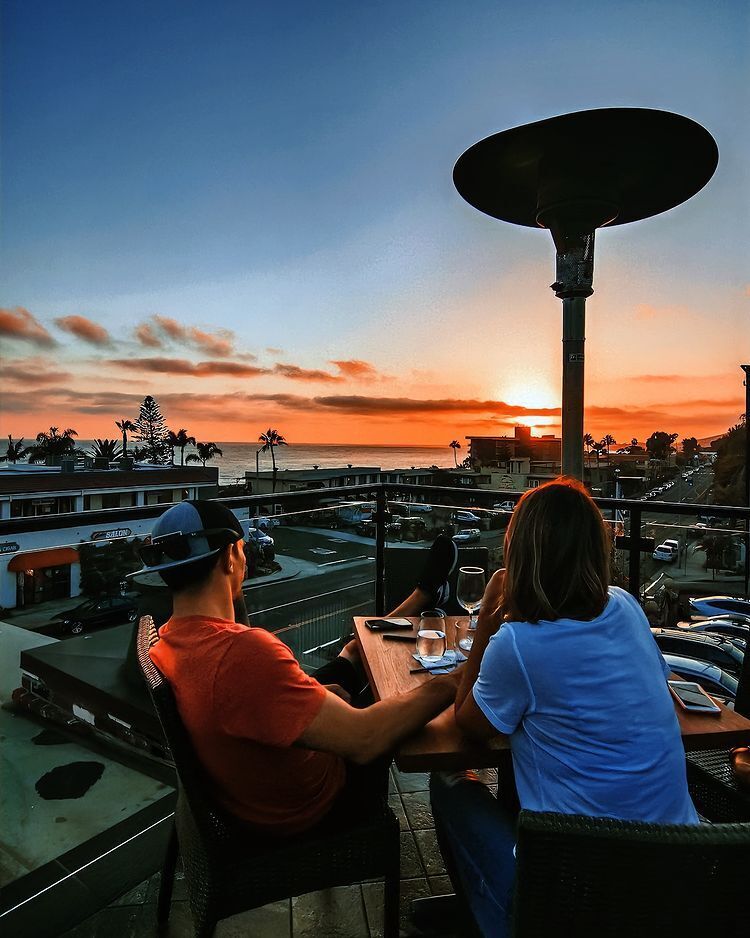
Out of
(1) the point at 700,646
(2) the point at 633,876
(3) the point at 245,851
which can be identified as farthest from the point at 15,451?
(2) the point at 633,876

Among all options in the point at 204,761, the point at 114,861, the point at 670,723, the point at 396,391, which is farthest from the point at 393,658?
the point at 396,391

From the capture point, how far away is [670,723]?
120 centimetres

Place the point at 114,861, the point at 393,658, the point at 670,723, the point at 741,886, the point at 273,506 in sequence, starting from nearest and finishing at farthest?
the point at 741,886, the point at 670,723, the point at 393,658, the point at 114,861, the point at 273,506

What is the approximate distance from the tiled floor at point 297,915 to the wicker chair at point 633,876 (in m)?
1.15

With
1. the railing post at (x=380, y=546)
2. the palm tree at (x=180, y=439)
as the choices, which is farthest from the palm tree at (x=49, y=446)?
the railing post at (x=380, y=546)

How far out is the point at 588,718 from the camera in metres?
1.17

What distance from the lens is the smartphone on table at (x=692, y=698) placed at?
1.60 metres

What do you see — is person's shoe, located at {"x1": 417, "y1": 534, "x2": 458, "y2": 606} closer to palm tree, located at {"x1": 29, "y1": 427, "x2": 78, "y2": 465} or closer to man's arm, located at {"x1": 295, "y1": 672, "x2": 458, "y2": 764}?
man's arm, located at {"x1": 295, "y1": 672, "x2": 458, "y2": 764}

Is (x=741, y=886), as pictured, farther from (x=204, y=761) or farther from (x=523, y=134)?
(x=523, y=134)

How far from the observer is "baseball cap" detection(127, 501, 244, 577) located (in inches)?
55.7

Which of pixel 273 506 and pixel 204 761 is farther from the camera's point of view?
pixel 273 506

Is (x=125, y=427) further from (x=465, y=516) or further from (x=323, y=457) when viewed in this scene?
(x=465, y=516)

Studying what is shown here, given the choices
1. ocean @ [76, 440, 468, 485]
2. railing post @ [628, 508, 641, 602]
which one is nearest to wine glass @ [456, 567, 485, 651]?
railing post @ [628, 508, 641, 602]

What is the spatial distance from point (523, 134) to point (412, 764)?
244 cm
